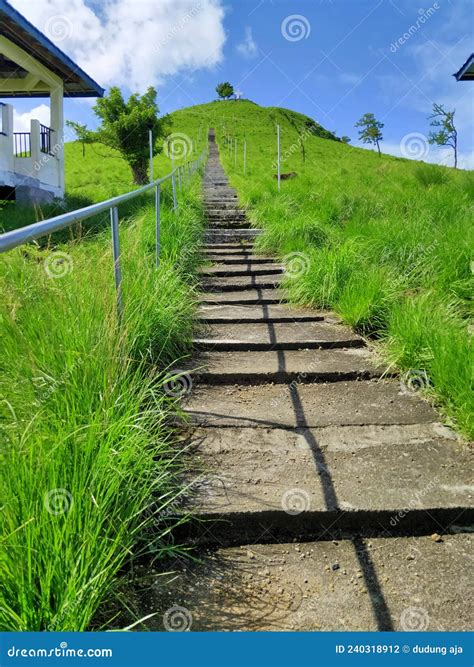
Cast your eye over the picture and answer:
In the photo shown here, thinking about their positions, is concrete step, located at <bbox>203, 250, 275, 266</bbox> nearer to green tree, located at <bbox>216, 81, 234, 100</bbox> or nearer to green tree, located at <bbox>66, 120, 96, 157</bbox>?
green tree, located at <bbox>66, 120, 96, 157</bbox>

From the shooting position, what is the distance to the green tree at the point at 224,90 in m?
86.9

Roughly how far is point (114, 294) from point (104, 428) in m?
0.83

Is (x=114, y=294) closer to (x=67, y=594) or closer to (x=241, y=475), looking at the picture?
(x=241, y=475)

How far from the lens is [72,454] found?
1810 millimetres

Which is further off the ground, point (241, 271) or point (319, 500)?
point (241, 271)

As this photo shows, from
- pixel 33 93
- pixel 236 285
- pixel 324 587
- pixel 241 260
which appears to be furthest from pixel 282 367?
pixel 33 93

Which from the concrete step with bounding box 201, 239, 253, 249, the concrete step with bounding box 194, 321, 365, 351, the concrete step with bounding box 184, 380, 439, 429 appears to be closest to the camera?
the concrete step with bounding box 184, 380, 439, 429

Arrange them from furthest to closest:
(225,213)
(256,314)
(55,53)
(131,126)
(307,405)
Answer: (131,126) → (55,53) → (225,213) → (256,314) → (307,405)

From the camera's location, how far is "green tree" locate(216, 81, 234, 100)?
8694cm

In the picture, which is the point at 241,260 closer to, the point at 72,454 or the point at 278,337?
the point at 278,337

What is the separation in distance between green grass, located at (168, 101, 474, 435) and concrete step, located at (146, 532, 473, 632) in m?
0.94

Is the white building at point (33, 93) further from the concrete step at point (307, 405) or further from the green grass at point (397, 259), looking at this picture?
the concrete step at point (307, 405)

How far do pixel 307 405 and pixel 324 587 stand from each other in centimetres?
138

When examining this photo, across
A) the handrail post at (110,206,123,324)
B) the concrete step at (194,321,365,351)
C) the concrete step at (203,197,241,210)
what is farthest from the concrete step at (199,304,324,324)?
the concrete step at (203,197,241,210)
